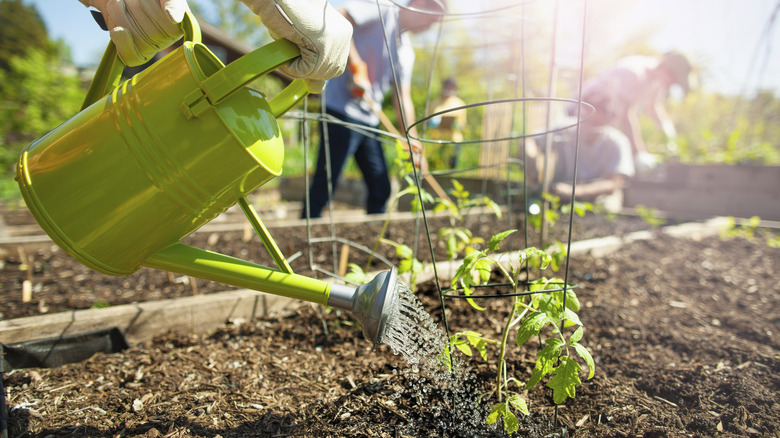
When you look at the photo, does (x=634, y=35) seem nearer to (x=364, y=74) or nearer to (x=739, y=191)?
(x=739, y=191)

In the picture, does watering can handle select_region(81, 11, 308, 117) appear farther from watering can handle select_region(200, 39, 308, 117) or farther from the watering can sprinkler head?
the watering can sprinkler head

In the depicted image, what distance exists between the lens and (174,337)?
56.2 inches

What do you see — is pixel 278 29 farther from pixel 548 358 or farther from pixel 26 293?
pixel 26 293

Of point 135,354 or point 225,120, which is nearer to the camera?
point 225,120

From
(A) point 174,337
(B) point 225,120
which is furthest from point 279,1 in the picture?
(A) point 174,337

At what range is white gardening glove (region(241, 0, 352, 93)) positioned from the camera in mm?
724

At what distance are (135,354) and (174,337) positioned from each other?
0.41 feet

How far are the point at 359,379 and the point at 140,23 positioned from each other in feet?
3.47

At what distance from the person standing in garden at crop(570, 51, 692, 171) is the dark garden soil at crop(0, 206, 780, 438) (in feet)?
9.37

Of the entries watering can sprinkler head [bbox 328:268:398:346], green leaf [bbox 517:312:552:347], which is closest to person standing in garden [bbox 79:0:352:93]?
watering can sprinkler head [bbox 328:268:398:346]

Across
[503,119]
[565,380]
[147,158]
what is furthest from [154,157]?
[503,119]

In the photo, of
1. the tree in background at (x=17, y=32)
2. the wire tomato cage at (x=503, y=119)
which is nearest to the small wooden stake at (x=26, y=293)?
the wire tomato cage at (x=503, y=119)

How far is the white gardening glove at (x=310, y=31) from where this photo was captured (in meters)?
0.72

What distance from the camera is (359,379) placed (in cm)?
123
